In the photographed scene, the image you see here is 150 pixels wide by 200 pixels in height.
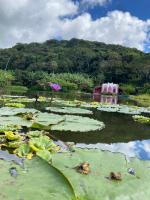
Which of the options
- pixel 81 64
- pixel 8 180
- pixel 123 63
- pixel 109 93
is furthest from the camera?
pixel 81 64

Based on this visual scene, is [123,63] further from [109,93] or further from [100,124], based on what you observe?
[100,124]

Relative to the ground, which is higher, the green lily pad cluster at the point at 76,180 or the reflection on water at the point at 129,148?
the green lily pad cluster at the point at 76,180

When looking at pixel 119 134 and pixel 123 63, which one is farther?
pixel 123 63

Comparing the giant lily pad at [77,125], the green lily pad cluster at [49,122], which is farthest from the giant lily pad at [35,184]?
the giant lily pad at [77,125]

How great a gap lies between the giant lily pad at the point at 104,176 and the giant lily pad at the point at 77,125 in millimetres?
2604

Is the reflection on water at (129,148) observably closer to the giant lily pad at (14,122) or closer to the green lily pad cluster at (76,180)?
the giant lily pad at (14,122)

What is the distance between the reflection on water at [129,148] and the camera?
4.90 metres

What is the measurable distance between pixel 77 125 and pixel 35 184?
4.06 m

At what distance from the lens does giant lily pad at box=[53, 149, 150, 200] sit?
2.47 m

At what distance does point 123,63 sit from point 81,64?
20.8m

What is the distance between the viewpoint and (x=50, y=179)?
95.3 inches

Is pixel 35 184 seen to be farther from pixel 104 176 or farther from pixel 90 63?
pixel 90 63

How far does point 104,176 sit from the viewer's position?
276 centimetres

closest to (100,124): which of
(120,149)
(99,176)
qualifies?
(120,149)
